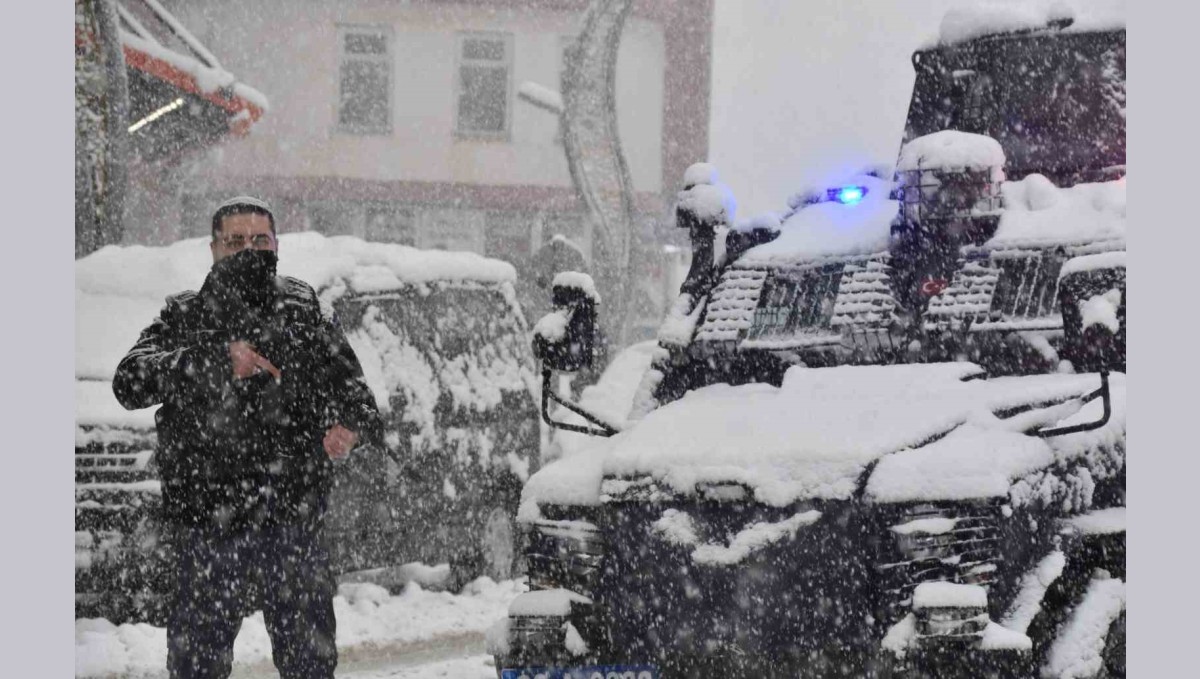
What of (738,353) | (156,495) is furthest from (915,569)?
→ (156,495)

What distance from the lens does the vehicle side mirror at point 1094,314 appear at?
4.48 metres

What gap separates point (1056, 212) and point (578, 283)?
1.73 meters

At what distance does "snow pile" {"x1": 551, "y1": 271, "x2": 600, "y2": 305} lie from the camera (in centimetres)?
561

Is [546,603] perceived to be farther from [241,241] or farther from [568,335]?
[241,241]

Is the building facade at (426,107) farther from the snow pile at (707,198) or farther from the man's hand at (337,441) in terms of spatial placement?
the man's hand at (337,441)

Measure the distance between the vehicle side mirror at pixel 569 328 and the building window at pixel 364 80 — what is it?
2071cm

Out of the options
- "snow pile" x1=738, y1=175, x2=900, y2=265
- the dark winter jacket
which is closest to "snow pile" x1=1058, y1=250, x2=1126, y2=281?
"snow pile" x1=738, y1=175, x2=900, y2=265

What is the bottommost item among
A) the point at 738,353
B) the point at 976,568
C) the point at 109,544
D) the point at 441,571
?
the point at 441,571

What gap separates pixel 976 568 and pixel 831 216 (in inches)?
85.4

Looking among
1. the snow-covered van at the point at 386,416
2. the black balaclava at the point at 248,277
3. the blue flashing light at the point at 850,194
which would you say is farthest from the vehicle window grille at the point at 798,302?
the snow-covered van at the point at 386,416

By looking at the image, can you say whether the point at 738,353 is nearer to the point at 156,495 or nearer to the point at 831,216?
the point at 831,216

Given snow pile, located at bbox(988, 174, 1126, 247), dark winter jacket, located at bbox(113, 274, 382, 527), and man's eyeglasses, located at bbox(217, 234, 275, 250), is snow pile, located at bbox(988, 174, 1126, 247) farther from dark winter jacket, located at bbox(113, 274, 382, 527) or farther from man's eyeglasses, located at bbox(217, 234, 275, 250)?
man's eyeglasses, located at bbox(217, 234, 275, 250)

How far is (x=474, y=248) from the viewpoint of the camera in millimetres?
25484

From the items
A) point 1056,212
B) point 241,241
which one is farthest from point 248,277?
point 1056,212
